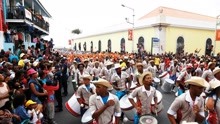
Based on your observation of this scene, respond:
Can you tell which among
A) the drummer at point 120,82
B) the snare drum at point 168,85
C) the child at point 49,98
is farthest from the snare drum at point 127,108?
the snare drum at point 168,85

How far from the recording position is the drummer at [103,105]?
4367 mm

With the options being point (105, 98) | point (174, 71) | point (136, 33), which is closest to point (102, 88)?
point (105, 98)

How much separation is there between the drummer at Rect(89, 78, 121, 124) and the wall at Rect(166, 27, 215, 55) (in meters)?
31.0

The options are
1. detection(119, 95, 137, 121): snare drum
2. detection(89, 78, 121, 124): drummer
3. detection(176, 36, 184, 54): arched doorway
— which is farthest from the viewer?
detection(176, 36, 184, 54): arched doorway

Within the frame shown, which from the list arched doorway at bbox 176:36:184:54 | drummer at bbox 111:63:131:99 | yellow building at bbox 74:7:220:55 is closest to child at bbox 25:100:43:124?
drummer at bbox 111:63:131:99

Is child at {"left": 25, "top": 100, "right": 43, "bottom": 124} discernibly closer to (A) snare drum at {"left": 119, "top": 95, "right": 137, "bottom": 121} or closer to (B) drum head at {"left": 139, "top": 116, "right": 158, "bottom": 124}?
(B) drum head at {"left": 139, "top": 116, "right": 158, "bottom": 124}

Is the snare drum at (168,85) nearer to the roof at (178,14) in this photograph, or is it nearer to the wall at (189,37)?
the wall at (189,37)

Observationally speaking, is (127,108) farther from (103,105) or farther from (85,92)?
(103,105)

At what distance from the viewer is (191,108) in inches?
165

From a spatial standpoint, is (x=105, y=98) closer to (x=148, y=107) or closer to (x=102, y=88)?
(x=102, y=88)

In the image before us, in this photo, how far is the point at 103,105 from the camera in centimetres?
443

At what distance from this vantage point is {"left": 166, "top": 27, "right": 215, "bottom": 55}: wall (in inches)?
1378

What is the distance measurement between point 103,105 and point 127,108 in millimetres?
2691

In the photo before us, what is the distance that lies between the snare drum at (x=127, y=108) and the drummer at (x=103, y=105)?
2.40 m
